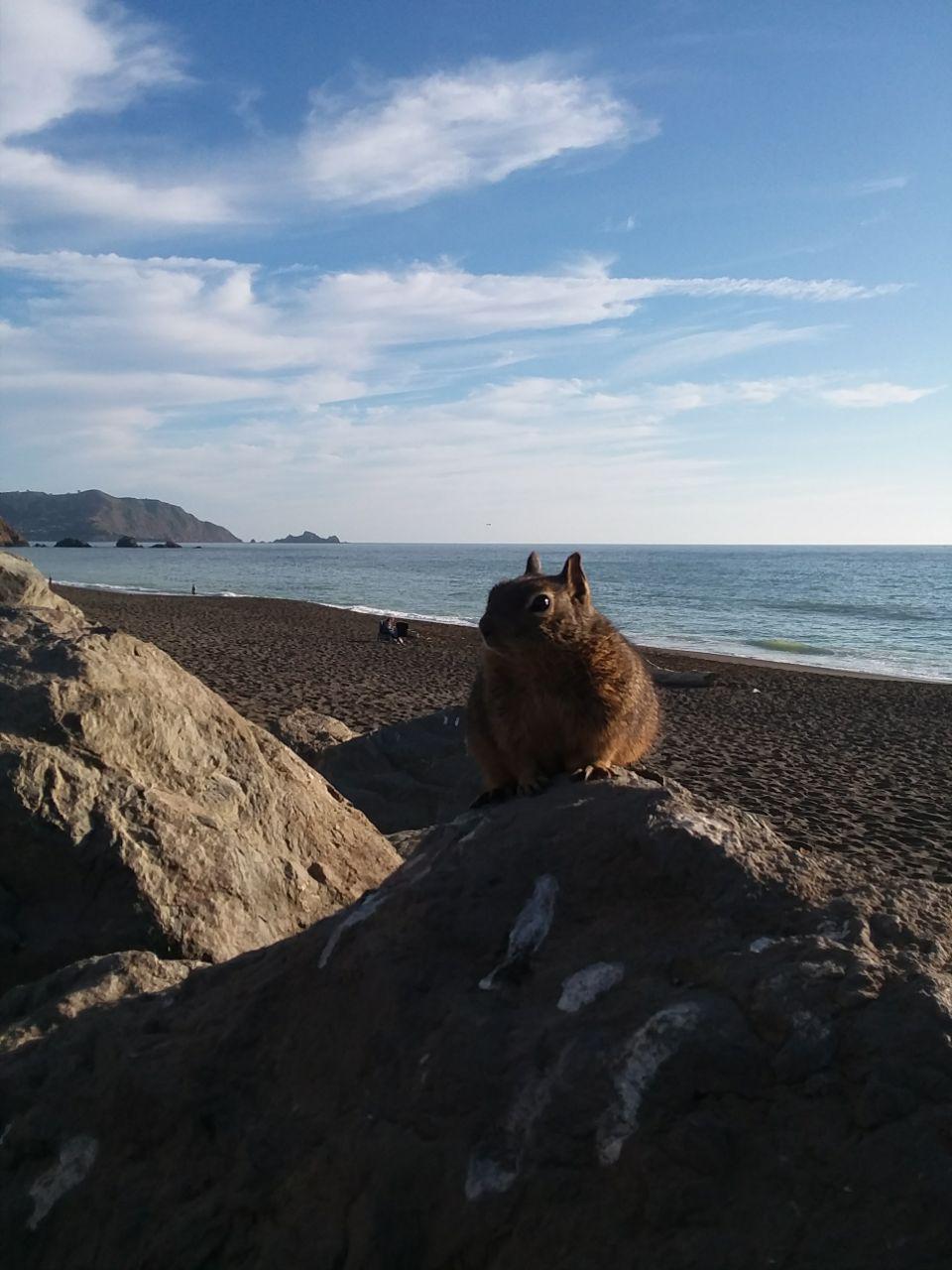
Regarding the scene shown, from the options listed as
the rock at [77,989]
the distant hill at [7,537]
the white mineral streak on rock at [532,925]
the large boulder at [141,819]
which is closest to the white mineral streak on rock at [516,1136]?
the white mineral streak on rock at [532,925]

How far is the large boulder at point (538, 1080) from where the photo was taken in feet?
6.35

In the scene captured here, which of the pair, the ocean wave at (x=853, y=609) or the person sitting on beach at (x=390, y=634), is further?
the ocean wave at (x=853, y=609)

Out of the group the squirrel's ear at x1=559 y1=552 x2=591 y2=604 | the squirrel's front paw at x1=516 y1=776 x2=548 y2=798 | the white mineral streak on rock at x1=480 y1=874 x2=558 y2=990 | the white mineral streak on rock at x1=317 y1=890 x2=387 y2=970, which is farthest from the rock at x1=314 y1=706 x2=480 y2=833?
the white mineral streak on rock at x1=480 y1=874 x2=558 y2=990

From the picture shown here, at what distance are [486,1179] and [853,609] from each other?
193 ft

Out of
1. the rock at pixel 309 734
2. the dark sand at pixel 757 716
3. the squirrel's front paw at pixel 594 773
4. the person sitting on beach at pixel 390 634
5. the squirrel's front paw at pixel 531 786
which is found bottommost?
the dark sand at pixel 757 716

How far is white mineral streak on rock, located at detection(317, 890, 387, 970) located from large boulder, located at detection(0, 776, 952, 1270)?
14 millimetres

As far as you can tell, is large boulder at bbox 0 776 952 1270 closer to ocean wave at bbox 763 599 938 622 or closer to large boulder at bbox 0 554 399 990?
large boulder at bbox 0 554 399 990

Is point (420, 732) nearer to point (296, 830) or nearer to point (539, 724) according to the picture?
point (296, 830)

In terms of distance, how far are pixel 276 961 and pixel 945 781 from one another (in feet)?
44.6

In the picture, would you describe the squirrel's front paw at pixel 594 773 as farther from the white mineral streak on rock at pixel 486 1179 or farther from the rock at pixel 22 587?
the rock at pixel 22 587

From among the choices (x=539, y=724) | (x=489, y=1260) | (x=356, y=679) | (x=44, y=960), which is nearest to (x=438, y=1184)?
(x=489, y=1260)

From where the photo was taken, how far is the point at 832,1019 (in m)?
2.15

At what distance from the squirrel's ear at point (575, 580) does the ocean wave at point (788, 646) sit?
3249 cm

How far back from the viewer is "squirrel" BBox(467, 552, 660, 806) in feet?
13.6
